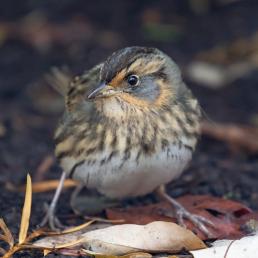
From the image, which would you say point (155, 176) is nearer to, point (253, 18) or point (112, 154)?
point (112, 154)

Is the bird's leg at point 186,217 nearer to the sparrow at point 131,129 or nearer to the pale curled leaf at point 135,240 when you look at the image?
the sparrow at point 131,129

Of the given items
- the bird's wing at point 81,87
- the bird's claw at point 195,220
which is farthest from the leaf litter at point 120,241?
the bird's wing at point 81,87

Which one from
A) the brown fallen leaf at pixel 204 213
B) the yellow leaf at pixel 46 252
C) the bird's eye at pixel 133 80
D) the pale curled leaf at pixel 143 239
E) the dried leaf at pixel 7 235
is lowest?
the brown fallen leaf at pixel 204 213

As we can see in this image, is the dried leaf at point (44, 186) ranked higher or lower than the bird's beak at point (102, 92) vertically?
lower

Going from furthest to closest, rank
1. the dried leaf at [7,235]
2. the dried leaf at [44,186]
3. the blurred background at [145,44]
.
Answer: the blurred background at [145,44], the dried leaf at [44,186], the dried leaf at [7,235]

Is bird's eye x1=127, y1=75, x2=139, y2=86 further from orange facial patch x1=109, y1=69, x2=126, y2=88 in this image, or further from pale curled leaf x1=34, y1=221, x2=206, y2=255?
pale curled leaf x1=34, y1=221, x2=206, y2=255

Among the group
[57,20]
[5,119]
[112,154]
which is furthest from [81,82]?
[57,20]

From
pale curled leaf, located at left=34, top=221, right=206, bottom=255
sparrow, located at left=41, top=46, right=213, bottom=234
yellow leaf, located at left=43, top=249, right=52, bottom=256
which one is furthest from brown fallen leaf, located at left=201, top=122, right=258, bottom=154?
yellow leaf, located at left=43, top=249, right=52, bottom=256
